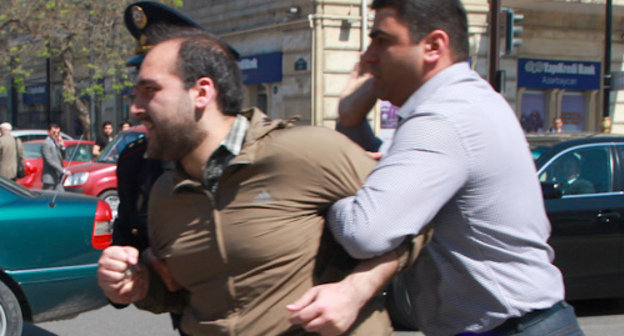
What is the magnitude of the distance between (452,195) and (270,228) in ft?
1.40

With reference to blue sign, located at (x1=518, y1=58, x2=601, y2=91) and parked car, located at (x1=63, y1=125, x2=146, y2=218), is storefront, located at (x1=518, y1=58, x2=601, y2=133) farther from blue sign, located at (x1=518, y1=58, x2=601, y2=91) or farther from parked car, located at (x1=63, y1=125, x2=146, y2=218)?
parked car, located at (x1=63, y1=125, x2=146, y2=218)

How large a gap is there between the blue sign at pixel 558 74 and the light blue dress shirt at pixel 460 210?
20.0m

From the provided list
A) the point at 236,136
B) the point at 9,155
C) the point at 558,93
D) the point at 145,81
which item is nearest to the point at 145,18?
the point at 145,81

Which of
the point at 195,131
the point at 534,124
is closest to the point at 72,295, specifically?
the point at 195,131

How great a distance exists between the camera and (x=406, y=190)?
1512 millimetres

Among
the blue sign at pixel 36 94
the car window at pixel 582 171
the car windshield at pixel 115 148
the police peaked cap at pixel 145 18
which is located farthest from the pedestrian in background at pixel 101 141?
the blue sign at pixel 36 94

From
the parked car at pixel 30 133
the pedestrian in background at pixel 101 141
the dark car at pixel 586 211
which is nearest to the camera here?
the dark car at pixel 586 211

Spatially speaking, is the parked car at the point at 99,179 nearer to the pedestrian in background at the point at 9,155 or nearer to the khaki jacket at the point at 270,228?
the pedestrian in background at the point at 9,155

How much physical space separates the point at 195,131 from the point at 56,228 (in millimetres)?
Result: 3884

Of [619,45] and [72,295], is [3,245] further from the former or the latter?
[619,45]

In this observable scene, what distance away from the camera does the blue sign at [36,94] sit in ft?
115

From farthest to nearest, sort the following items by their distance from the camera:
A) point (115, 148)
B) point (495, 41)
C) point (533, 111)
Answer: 1. point (533, 111)
2. point (115, 148)
3. point (495, 41)

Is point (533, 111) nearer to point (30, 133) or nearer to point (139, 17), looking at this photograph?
point (30, 133)

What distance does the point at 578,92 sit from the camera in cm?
2228
